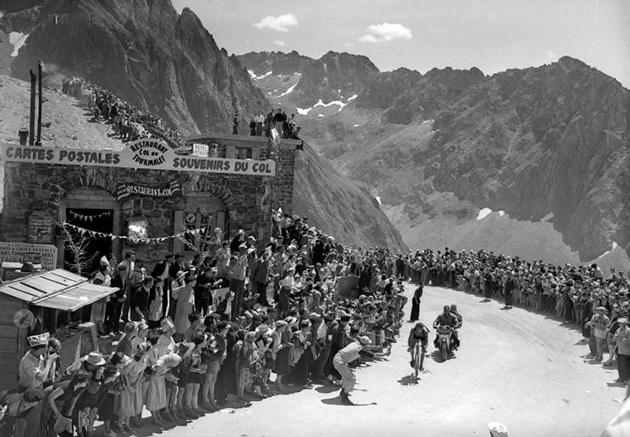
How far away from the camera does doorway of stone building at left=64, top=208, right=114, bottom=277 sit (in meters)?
18.2

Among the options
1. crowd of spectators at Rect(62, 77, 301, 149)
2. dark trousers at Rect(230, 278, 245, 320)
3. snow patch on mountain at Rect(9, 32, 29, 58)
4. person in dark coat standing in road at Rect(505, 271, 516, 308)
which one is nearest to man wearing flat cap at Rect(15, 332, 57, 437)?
dark trousers at Rect(230, 278, 245, 320)

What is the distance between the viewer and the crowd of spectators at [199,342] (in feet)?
32.6

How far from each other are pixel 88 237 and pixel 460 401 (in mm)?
10061

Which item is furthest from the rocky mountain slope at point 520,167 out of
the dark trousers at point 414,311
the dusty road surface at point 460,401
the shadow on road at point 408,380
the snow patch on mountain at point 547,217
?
the shadow on road at point 408,380

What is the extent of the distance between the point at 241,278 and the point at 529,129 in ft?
513

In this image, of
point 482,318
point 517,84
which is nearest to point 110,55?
point 482,318

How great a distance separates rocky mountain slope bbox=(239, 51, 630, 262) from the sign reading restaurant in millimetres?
103609

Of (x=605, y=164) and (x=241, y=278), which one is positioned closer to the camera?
(x=241, y=278)

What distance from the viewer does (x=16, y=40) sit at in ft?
267

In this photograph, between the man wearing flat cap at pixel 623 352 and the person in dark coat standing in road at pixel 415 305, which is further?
the person in dark coat standing in road at pixel 415 305

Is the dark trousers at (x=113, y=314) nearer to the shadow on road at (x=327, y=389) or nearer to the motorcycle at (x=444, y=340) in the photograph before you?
the shadow on road at (x=327, y=389)

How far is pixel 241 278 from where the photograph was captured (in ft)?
52.6

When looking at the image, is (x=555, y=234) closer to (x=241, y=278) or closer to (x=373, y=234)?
(x=373, y=234)

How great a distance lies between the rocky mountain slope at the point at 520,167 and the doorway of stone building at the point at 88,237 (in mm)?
106543
